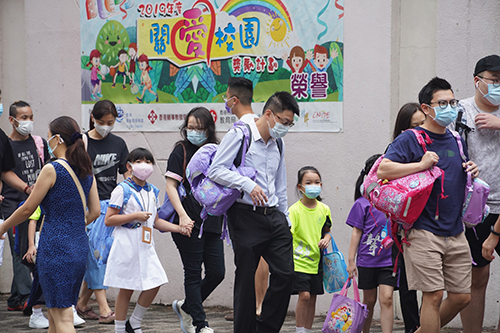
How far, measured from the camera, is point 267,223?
514 cm

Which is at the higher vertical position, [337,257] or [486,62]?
[486,62]

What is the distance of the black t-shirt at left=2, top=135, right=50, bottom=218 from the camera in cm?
727

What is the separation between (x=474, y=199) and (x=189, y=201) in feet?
8.43

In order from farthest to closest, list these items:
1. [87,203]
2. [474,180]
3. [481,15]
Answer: [481,15] < [87,203] < [474,180]

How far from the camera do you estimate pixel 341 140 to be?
23.5 ft

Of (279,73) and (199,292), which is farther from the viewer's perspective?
(279,73)

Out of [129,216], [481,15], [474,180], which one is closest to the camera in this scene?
[474,180]

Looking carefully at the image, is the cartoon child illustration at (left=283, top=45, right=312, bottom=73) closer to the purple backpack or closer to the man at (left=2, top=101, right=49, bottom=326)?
the purple backpack

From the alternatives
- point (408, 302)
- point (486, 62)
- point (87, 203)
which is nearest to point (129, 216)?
point (87, 203)

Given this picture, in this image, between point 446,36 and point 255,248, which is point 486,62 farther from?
point 255,248

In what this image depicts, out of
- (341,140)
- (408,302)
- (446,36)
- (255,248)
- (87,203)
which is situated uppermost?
(446,36)

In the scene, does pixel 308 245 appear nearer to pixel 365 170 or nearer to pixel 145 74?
pixel 365 170

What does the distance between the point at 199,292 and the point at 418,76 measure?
3118mm

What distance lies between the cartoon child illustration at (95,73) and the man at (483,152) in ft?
15.2
